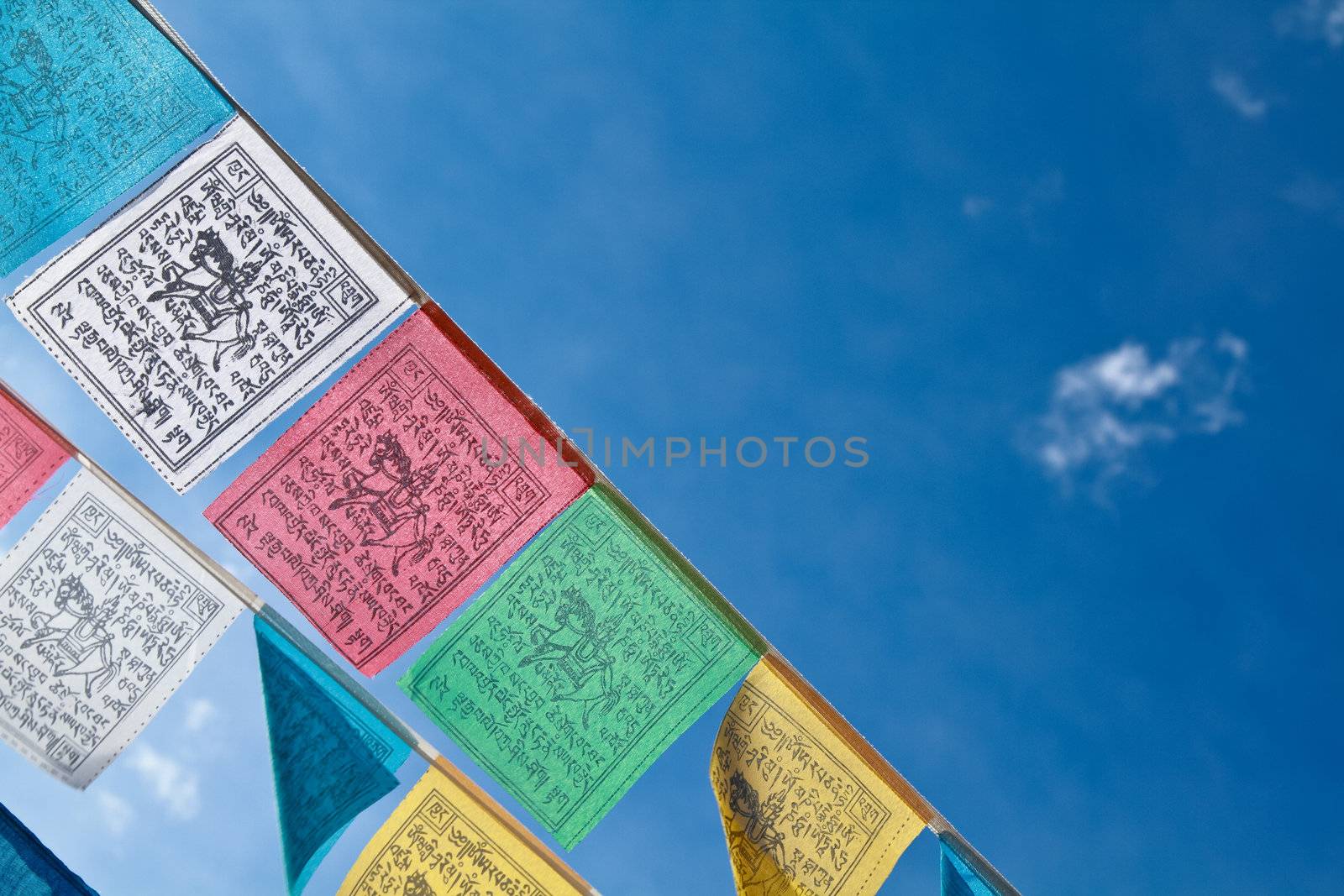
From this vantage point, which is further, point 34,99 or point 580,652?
point 580,652

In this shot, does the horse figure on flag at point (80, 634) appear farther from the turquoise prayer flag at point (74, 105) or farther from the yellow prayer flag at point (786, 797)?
the yellow prayer flag at point (786, 797)

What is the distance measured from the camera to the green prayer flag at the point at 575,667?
2.98 meters

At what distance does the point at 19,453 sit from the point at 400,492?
1132mm

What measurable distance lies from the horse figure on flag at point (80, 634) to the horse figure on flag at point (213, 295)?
800mm

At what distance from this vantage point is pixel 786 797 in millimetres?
3180

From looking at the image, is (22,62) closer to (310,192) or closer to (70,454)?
(310,192)

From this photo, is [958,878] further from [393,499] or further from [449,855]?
[393,499]

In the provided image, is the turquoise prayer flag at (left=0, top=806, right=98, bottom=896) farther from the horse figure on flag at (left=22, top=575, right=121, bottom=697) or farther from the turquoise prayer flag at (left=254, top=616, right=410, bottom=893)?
the turquoise prayer flag at (left=254, top=616, right=410, bottom=893)

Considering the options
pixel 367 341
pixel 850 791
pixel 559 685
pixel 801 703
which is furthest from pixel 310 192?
pixel 850 791

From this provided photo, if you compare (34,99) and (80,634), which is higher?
(34,99)

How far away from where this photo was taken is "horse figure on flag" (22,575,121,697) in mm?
2959

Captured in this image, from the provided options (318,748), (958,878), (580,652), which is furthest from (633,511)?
(958,878)

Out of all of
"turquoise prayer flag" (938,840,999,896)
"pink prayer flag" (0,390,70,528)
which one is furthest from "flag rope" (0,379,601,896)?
"turquoise prayer flag" (938,840,999,896)

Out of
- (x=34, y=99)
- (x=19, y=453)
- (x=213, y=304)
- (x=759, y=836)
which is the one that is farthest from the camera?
(x=759, y=836)
